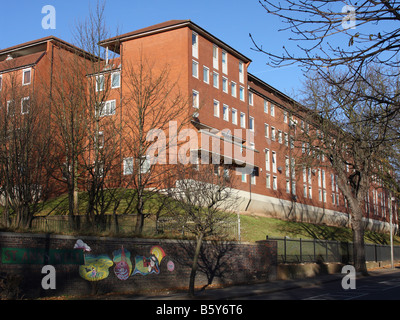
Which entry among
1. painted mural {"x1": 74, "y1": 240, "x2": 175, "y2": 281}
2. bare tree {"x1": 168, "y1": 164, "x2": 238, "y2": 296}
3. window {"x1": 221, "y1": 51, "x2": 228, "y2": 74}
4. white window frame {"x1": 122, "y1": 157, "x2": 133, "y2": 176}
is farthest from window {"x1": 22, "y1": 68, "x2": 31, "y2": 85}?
painted mural {"x1": 74, "y1": 240, "x2": 175, "y2": 281}

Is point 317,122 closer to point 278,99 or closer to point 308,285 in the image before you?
point 308,285

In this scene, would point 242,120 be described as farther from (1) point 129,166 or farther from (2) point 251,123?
(1) point 129,166

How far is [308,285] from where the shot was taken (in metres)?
26.0

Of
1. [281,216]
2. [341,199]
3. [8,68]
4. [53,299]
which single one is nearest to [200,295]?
[53,299]

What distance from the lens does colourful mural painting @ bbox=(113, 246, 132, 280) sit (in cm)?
1936

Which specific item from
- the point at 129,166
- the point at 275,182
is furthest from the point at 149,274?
the point at 275,182

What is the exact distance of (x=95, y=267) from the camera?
18406mm

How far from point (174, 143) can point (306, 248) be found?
460 inches

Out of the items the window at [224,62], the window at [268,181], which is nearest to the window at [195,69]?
the window at [224,62]

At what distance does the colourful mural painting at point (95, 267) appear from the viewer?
1800 cm

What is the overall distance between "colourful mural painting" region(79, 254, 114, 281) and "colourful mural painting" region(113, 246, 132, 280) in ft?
1.19

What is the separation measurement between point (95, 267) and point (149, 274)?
3.11 metres

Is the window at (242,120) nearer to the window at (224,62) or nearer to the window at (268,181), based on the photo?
the window at (224,62)

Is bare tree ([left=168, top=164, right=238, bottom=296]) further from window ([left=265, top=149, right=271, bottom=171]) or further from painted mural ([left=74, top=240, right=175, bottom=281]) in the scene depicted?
window ([left=265, top=149, right=271, bottom=171])
